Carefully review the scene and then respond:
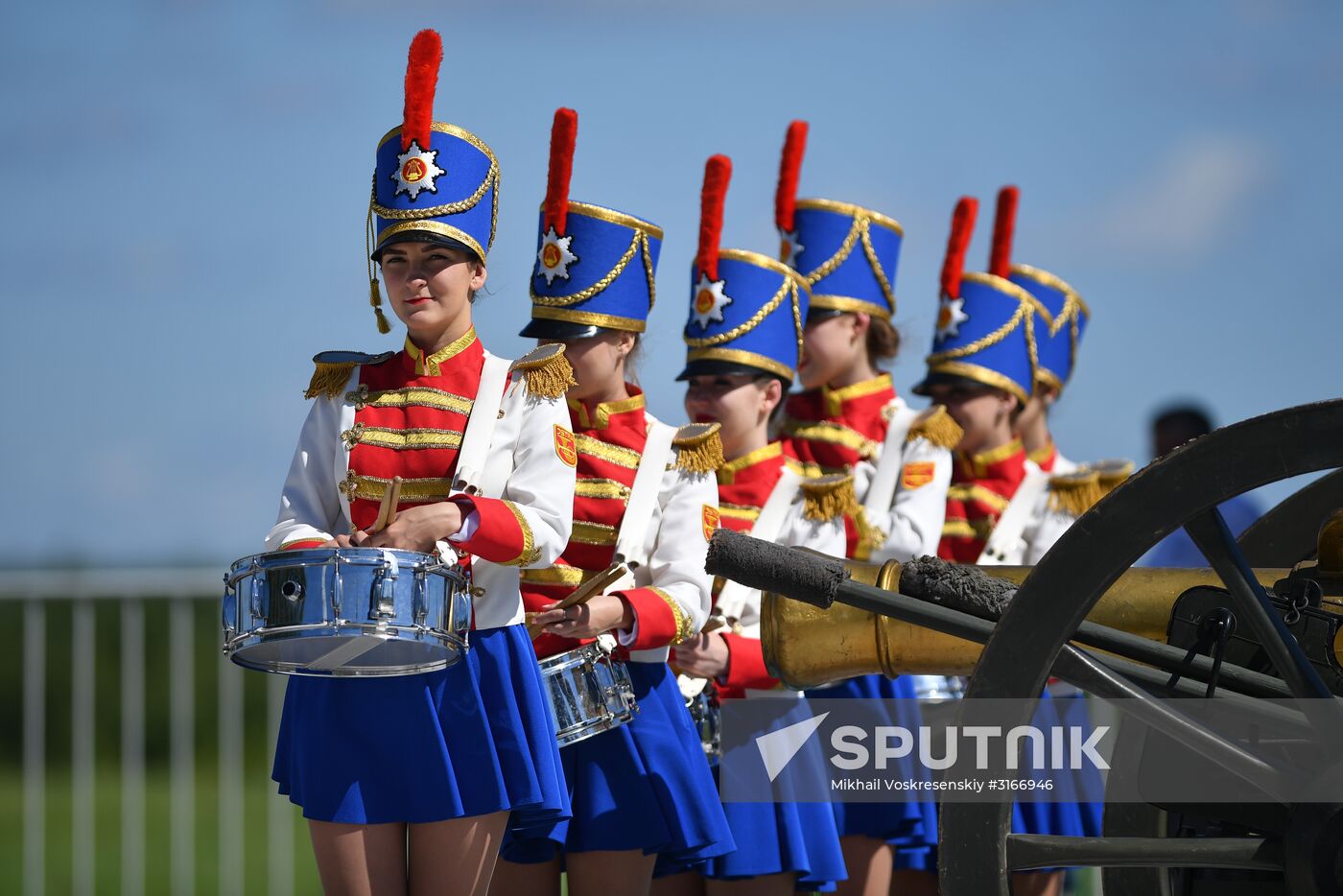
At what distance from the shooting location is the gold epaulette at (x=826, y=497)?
16.6ft

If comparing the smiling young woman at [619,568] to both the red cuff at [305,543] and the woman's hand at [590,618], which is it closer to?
the woman's hand at [590,618]

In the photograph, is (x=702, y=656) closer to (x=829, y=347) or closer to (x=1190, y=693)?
(x=829, y=347)

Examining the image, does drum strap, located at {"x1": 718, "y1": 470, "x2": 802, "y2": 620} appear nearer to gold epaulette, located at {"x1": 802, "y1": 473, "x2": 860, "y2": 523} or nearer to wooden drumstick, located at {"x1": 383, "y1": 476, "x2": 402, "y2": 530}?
gold epaulette, located at {"x1": 802, "y1": 473, "x2": 860, "y2": 523}

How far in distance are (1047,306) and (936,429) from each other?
1451 millimetres

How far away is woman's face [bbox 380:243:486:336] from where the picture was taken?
12.3 feet

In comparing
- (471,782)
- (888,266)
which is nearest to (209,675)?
(888,266)

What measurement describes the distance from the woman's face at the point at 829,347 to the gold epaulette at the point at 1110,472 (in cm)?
94

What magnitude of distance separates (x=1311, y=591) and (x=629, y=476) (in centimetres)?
182

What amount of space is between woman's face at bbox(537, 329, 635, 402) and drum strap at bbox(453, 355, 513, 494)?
62 centimetres

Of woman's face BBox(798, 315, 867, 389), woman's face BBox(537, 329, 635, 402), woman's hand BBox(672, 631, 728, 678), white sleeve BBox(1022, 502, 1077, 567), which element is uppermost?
woman's face BBox(798, 315, 867, 389)

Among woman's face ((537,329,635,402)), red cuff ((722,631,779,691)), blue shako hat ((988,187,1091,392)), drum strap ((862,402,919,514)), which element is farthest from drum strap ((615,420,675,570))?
blue shako hat ((988,187,1091,392))

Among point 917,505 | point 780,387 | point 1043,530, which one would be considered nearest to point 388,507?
point 780,387

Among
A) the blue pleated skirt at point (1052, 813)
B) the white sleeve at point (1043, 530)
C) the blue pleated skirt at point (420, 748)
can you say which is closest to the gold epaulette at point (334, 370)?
the blue pleated skirt at point (420, 748)

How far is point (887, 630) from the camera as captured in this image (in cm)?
353
